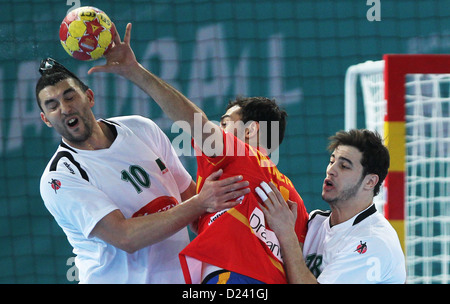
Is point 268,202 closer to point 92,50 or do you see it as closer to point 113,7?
point 92,50

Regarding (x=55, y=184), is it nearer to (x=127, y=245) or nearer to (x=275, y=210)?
(x=127, y=245)

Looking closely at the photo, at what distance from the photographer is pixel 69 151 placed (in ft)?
10.3

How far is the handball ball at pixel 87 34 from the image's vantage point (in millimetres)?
2947

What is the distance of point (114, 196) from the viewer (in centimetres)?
314

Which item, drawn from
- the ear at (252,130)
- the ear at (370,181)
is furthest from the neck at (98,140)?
the ear at (370,181)

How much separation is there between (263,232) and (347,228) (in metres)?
0.53

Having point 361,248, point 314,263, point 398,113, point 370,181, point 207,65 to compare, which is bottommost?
point 314,263

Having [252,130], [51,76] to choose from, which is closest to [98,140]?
[51,76]

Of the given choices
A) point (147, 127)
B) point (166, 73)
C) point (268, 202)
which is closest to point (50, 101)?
point (147, 127)

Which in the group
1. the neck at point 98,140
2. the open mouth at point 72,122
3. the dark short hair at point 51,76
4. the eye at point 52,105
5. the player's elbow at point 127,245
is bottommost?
the player's elbow at point 127,245

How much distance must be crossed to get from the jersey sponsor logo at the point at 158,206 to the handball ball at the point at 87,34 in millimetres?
828

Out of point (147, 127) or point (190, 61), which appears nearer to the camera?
point (147, 127)

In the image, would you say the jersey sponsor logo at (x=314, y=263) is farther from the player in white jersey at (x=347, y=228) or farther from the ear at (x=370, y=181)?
the ear at (x=370, y=181)
